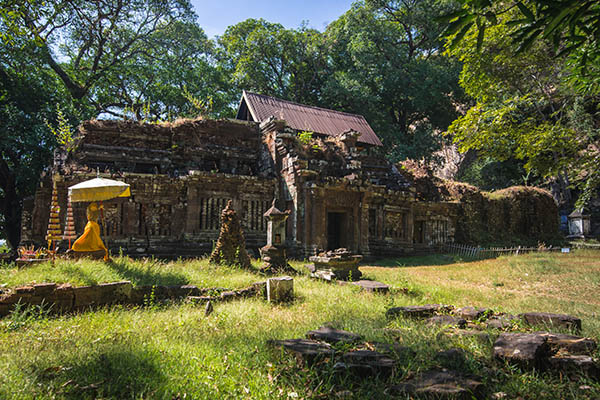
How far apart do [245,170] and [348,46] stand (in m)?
19.3

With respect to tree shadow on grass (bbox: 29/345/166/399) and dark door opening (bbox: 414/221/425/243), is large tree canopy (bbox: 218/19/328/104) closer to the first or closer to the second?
dark door opening (bbox: 414/221/425/243)

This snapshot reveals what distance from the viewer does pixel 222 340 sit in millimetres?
4559

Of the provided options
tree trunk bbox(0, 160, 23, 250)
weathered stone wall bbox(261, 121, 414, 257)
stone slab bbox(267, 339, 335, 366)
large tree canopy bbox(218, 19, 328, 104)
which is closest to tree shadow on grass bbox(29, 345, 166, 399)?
stone slab bbox(267, 339, 335, 366)

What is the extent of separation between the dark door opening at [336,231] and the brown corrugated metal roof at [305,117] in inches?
288

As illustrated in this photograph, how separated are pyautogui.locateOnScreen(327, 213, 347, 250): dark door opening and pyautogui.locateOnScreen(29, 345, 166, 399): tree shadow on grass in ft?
42.3

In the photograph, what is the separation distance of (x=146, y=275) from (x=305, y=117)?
17464mm

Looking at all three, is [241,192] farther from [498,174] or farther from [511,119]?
[498,174]

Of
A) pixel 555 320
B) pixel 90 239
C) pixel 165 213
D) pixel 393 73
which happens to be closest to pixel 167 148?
pixel 165 213

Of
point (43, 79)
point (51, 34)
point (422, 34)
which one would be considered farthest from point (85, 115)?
point (422, 34)

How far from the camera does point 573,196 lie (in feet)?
92.2

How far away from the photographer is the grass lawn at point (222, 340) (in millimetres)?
3146

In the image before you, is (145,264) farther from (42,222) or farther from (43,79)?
(43,79)

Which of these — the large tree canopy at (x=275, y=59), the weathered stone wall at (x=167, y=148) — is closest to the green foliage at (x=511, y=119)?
the weathered stone wall at (x=167, y=148)

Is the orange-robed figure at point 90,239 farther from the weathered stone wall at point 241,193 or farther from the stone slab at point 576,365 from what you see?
the stone slab at point 576,365
